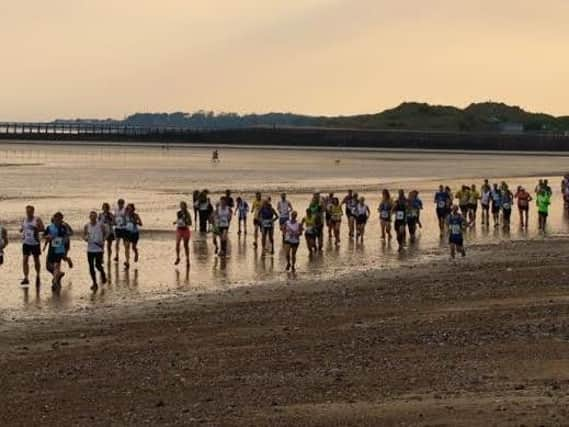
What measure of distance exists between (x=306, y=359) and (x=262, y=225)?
571 inches

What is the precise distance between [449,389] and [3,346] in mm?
6510

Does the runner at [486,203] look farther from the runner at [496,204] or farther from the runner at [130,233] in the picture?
the runner at [130,233]

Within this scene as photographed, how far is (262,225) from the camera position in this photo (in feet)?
94.3

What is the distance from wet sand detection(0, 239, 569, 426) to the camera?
11656 mm

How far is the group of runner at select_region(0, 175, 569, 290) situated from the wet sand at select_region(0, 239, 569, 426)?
3181mm

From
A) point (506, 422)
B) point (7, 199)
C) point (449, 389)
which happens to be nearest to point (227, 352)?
point (449, 389)

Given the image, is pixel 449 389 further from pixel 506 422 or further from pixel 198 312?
pixel 198 312

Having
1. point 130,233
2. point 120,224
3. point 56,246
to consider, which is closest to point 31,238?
point 56,246

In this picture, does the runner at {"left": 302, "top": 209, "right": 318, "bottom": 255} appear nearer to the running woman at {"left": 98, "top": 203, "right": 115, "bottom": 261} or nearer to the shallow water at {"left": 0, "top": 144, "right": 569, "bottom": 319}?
the shallow water at {"left": 0, "top": 144, "right": 569, "bottom": 319}

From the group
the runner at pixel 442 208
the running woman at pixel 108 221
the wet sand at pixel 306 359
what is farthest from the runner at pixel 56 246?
the runner at pixel 442 208

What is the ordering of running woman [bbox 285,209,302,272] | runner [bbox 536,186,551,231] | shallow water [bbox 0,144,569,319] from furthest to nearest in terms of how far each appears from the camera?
runner [bbox 536,186,551,231] < running woman [bbox 285,209,302,272] < shallow water [bbox 0,144,569,319]

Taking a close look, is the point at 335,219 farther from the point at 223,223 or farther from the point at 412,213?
the point at 223,223

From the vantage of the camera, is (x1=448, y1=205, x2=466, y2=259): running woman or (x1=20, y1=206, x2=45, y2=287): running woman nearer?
(x1=20, y1=206, x2=45, y2=287): running woman

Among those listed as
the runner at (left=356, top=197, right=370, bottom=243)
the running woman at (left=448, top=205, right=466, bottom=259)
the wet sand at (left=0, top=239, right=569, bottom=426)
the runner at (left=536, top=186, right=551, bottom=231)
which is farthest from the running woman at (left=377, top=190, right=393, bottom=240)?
the wet sand at (left=0, top=239, right=569, bottom=426)
